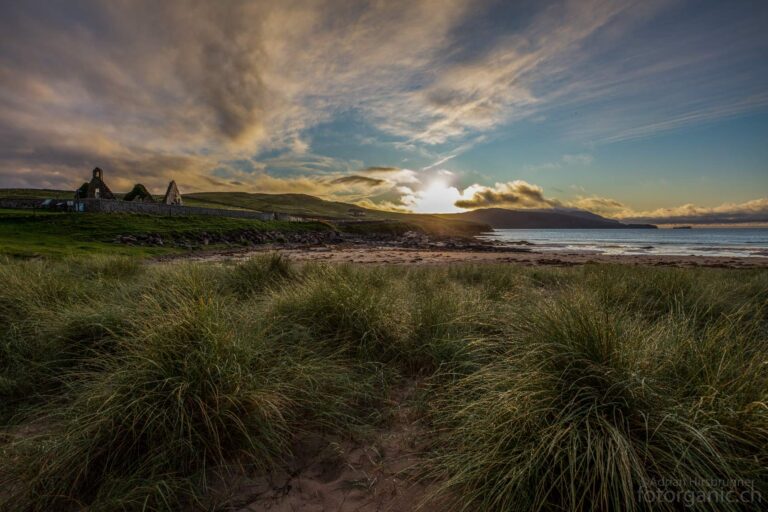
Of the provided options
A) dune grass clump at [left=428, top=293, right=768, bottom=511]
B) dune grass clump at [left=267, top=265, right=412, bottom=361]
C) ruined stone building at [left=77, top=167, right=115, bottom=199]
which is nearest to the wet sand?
dune grass clump at [left=267, top=265, right=412, bottom=361]

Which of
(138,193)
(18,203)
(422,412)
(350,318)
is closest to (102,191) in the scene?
(138,193)

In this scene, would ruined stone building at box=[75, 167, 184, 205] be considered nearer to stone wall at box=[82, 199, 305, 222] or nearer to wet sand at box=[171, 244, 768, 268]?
stone wall at box=[82, 199, 305, 222]

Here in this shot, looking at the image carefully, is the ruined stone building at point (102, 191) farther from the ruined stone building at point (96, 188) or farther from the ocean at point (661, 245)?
the ocean at point (661, 245)

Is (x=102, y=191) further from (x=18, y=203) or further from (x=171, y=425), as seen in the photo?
(x=171, y=425)

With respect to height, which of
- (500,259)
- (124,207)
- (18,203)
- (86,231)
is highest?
(124,207)

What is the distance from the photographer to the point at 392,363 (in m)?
3.90

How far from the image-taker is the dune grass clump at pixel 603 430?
1678mm

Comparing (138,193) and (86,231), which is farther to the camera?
(138,193)

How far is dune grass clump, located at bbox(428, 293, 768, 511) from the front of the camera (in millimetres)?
1678

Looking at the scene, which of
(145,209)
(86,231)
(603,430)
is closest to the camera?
(603,430)

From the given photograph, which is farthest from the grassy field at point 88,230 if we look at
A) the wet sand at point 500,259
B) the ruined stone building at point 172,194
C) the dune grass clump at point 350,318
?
the dune grass clump at point 350,318

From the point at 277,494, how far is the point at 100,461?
1.21 metres

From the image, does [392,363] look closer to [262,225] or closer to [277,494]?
[277,494]

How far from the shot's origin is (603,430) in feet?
6.12
